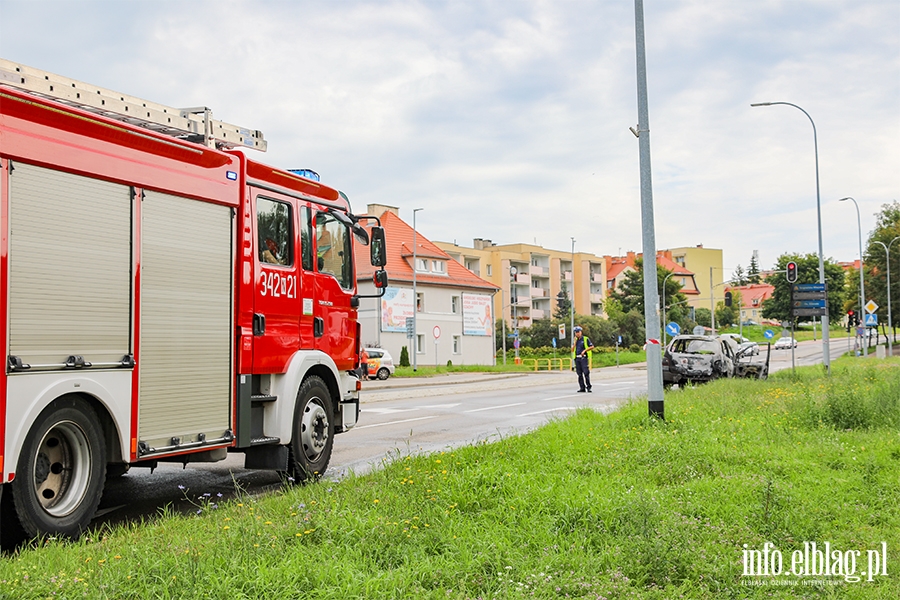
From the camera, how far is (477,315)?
6600 centimetres

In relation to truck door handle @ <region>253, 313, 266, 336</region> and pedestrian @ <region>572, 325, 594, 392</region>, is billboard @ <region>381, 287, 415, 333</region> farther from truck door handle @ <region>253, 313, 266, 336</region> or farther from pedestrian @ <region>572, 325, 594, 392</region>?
truck door handle @ <region>253, 313, 266, 336</region>

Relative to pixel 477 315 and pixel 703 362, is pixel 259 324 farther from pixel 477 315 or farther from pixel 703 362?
pixel 477 315

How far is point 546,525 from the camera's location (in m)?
5.94

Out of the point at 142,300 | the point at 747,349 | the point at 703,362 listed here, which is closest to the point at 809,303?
the point at 703,362

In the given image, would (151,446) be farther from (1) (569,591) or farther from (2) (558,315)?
(2) (558,315)

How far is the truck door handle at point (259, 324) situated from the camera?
8.05 metres

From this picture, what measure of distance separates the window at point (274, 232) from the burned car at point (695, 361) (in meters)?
17.1

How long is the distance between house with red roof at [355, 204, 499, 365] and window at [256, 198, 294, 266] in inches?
1803

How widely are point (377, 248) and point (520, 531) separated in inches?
201

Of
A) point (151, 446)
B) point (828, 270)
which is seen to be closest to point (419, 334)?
point (151, 446)

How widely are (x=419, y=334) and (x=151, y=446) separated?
53605mm

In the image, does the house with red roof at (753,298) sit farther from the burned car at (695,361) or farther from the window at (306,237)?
the window at (306,237)

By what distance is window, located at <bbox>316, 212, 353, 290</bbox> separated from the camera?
9469 mm

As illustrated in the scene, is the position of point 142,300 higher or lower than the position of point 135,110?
lower
